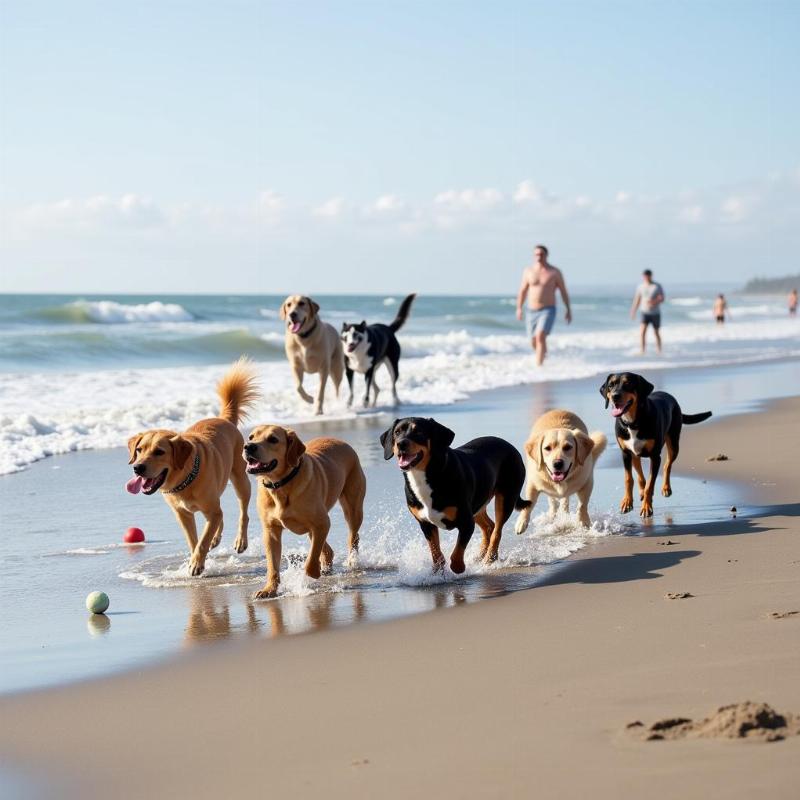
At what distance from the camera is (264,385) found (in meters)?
19.0

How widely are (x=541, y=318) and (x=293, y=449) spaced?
13.6 metres

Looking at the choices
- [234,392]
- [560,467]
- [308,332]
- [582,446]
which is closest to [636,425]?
[582,446]

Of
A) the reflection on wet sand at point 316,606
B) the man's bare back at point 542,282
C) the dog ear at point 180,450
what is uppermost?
the man's bare back at point 542,282

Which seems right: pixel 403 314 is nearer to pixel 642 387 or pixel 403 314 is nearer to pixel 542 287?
pixel 542 287

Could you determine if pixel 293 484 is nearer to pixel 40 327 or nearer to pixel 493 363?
pixel 493 363

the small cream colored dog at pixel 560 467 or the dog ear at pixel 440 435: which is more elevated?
the dog ear at pixel 440 435

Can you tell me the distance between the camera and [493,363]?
76.9 feet

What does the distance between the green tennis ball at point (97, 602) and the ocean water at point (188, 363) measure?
521cm

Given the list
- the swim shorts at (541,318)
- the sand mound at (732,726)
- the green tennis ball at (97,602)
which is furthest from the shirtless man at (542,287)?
the sand mound at (732,726)

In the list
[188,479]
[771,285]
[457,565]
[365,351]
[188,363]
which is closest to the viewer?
[457,565]

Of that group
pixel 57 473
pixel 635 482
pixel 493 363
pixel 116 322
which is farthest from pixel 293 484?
pixel 116 322

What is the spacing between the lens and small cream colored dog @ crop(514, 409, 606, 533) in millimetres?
7031

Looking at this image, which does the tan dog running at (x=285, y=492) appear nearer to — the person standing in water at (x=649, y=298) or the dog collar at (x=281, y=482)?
the dog collar at (x=281, y=482)

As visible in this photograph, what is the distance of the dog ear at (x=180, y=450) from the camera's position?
21.1 ft
